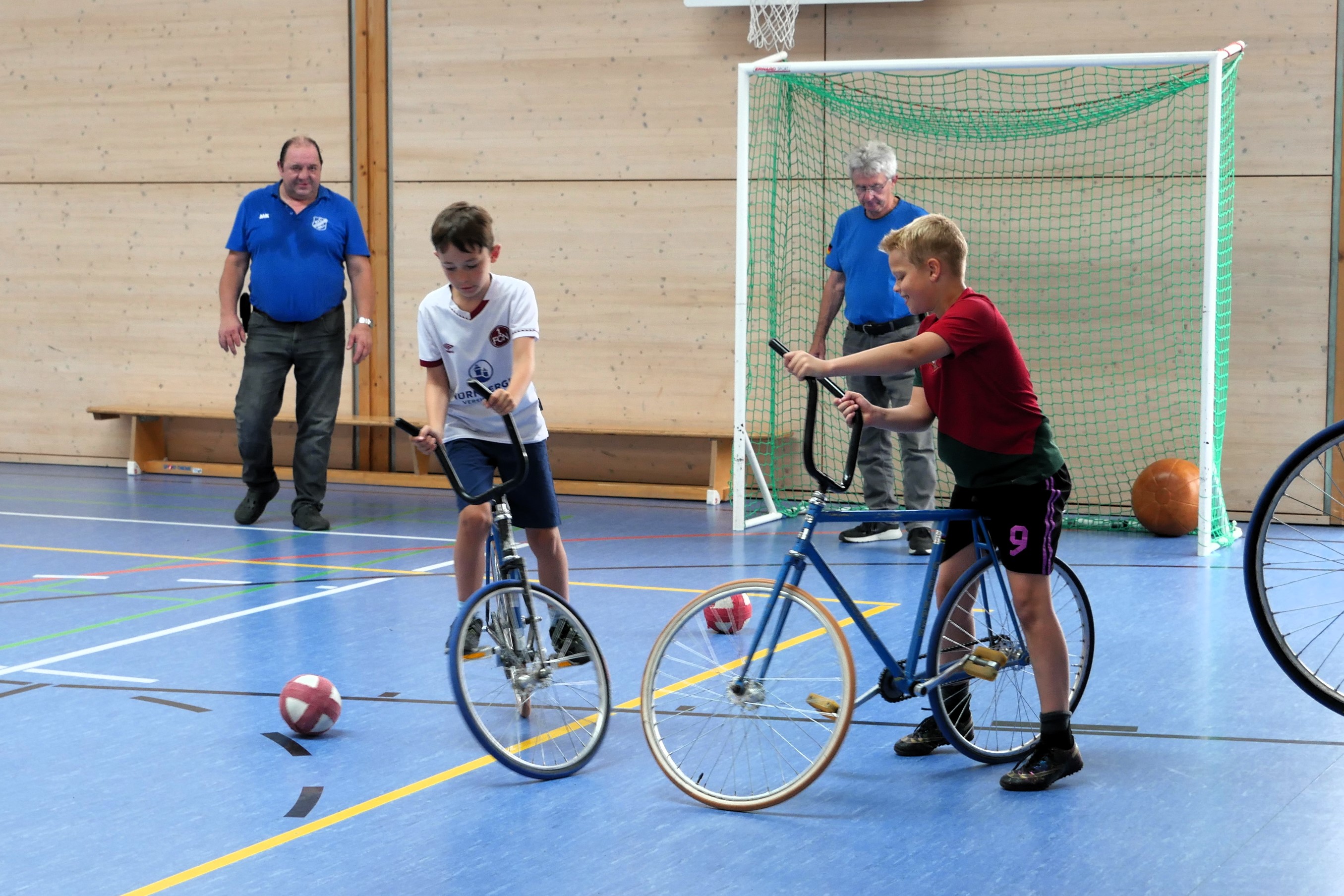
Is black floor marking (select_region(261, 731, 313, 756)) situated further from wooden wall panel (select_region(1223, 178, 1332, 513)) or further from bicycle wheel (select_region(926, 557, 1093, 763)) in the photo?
wooden wall panel (select_region(1223, 178, 1332, 513))

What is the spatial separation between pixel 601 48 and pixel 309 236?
105 inches

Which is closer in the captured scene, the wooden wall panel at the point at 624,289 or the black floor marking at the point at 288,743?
the black floor marking at the point at 288,743

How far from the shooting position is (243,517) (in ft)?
26.1

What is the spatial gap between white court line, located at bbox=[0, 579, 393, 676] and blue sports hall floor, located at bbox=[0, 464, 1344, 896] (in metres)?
0.01

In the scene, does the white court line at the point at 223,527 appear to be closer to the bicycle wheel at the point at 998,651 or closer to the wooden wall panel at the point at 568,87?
the wooden wall panel at the point at 568,87

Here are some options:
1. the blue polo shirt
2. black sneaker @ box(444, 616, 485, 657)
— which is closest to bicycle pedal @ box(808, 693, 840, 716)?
black sneaker @ box(444, 616, 485, 657)

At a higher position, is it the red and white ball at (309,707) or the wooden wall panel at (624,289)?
the wooden wall panel at (624,289)

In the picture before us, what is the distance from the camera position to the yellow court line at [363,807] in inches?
111

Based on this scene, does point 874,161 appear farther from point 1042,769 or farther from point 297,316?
point 1042,769

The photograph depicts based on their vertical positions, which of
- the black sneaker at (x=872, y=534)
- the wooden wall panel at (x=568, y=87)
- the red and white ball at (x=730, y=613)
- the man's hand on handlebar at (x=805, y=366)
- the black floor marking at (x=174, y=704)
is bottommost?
the black floor marking at (x=174, y=704)

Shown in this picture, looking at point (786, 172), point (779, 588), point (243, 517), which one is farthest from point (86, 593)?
point (786, 172)

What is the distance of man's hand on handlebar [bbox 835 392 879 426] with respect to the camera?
10.4ft

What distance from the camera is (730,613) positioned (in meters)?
3.38

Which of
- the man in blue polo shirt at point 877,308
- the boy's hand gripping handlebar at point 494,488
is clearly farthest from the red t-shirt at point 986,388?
the man in blue polo shirt at point 877,308
